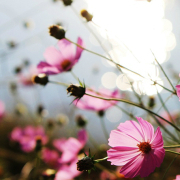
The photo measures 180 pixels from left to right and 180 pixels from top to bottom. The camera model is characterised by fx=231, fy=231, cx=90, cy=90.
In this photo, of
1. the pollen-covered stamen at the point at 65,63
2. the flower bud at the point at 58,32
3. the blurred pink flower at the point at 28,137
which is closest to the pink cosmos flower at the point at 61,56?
the pollen-covered stamen at the point at 65,63

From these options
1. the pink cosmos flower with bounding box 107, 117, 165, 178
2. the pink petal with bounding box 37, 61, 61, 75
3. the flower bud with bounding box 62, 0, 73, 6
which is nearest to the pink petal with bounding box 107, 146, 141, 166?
the pink cosmos flower with bounding box 107, 117, 165, 178

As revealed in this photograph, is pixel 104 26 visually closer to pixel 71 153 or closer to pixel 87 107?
pixel 87 107

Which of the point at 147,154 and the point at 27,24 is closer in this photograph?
the point at 147,154

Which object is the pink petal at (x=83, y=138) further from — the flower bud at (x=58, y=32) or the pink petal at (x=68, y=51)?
the flower bud at (x=58, y=32)

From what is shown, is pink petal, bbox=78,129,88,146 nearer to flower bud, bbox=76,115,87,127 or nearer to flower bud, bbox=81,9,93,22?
flower bud, bbox=76,115,87,127

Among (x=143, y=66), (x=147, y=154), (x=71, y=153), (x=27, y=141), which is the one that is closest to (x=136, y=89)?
(x=143, y=66)

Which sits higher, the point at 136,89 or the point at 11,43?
the point at 11,43

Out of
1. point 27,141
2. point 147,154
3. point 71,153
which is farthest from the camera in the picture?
point 27,141
